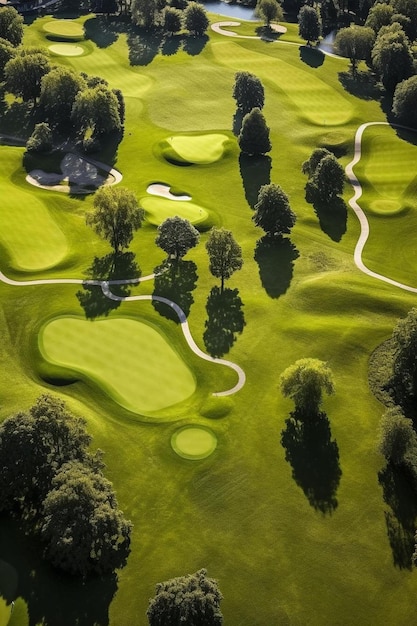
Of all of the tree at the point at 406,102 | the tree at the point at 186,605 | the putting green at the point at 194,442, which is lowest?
the putting green at the point at 194,442

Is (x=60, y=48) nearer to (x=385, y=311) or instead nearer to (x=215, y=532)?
(x=385, y=311)

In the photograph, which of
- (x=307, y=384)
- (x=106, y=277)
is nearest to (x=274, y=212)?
(x=106, y=277)

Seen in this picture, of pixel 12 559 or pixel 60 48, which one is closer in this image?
pixel 12 559

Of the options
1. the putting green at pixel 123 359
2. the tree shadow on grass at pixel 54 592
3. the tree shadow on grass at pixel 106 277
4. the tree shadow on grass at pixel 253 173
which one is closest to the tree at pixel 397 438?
the putting green at pixel 123 359

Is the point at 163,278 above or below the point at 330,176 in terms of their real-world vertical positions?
below

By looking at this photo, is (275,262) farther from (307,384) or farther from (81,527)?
(81,527)

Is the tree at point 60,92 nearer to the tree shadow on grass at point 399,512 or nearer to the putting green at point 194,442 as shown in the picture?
the putting green at point 194,442

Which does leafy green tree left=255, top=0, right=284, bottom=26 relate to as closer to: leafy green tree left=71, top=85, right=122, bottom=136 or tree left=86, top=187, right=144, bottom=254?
leafy green tree left=71, top=85, right=122, bottom=136

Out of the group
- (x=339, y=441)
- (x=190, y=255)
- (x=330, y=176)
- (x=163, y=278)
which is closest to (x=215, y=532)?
(x=339, y=441)
